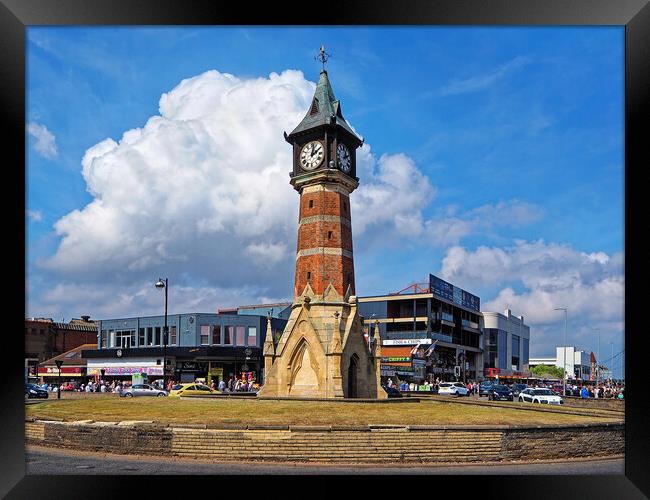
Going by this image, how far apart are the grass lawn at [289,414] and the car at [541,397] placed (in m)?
15.3

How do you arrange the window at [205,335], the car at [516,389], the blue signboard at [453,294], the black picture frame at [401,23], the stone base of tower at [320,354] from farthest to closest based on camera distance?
the blue signboard at [453,294], the window at [205,335], the car at [516,389], the stone base of tower at [320,354], the black picture frame at [401,23]

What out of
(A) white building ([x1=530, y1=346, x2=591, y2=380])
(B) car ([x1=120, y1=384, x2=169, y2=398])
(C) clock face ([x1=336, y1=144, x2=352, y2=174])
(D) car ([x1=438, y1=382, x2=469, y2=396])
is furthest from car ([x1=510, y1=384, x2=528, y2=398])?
(A) white building ([x1=530, y1=346, x2=591, y2=380])

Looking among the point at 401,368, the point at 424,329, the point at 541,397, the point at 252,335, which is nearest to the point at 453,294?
the point at 424,329

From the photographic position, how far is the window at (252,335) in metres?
59.2

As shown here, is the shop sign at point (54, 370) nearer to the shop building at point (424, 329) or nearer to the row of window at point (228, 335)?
the row of window at point (228, 335)

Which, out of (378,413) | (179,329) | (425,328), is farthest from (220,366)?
(378,413)

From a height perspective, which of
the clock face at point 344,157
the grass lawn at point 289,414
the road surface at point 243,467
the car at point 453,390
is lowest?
the car at point 453,390

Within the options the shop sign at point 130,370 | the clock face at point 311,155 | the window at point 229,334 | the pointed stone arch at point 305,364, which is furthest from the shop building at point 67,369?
the clock face at point 311,155

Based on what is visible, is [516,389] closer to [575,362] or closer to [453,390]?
[453,390]

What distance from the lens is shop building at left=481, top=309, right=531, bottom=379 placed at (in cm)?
9969

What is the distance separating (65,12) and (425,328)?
66.8 meters

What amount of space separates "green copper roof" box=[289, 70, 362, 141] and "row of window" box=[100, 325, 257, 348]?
99.6 feet

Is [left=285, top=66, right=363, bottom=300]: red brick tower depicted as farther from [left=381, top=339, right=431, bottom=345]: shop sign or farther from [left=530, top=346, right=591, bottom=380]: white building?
[left=530, top=346, right=591, bottom=380]: white building

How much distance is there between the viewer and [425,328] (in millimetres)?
76750
